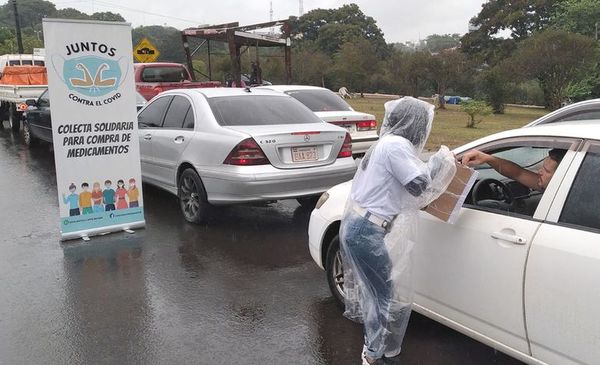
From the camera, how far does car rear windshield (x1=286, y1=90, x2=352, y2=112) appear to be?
9.93 m

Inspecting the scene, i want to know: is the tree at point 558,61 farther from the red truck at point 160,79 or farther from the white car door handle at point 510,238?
the white car door handle at point 510,238

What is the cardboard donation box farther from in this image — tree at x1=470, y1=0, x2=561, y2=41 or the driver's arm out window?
tree at x1=470, y1=0, x2=561, y2=41

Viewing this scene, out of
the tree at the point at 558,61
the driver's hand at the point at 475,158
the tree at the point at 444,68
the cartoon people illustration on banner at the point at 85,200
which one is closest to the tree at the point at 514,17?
the tree at the point at 444,68

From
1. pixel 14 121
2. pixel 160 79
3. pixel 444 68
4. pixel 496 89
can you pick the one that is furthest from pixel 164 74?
pixel 444 68

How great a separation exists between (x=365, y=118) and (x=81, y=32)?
5.30 m

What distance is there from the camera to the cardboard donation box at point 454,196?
3.18 metres

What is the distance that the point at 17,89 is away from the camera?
14938 millimetres

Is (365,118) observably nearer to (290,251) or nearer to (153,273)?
(290,251)

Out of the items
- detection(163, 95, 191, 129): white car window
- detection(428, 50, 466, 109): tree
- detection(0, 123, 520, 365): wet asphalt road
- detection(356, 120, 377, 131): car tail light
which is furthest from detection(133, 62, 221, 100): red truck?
detection(428, 50, 466, 109): tree

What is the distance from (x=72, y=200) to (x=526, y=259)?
487 centimetres

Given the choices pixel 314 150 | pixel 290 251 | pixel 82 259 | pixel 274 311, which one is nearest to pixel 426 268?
pixel 274 311

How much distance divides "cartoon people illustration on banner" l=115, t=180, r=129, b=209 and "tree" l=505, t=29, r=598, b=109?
26.9 m

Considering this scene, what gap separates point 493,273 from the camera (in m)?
3.09

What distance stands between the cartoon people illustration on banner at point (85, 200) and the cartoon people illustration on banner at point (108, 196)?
169mm
